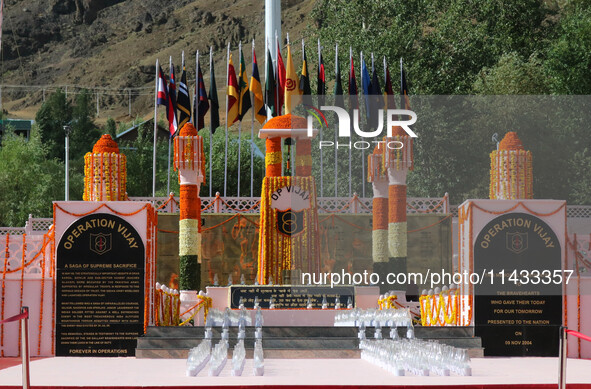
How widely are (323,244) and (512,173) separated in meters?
9.98

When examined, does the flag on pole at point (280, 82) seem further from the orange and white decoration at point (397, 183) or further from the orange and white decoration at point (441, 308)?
the orange and white decoration at point (441, 308)

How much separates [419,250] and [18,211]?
2536cm

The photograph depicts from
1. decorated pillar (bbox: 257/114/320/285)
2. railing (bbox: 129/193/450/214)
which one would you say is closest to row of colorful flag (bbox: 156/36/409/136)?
railing (bbox: 129/193/450/214)

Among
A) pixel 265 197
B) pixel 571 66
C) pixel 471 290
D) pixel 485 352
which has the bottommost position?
pixel 485 352

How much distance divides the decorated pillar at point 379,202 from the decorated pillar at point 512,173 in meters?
6.07

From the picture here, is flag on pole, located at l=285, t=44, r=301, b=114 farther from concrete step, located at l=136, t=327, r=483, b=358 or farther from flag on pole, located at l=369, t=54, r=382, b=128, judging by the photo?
concrete step, located at l=136, t=327, r=483, b=358

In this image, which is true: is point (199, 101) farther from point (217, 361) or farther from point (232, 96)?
point (217, 361)

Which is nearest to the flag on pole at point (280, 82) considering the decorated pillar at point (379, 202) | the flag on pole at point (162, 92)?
the flag on pole at point (162, 92)

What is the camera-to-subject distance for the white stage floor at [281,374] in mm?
11547

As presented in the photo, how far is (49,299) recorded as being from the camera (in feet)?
54.3

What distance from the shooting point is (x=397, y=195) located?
23.1 metres

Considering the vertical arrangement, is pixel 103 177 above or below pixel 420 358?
above

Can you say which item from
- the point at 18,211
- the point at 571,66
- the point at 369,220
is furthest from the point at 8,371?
the point at 18,211

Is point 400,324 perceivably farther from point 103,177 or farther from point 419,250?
point 419,250
